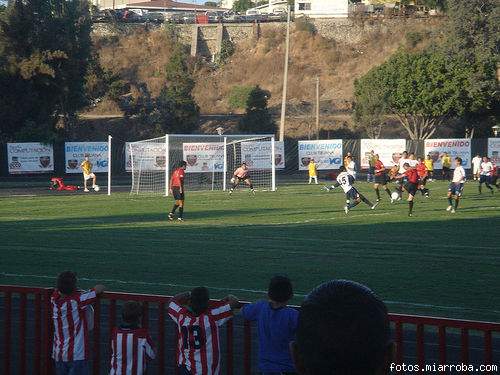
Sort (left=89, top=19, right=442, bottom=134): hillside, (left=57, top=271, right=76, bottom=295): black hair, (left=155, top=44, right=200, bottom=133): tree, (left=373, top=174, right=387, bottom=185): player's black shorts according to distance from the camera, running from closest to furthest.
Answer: (left=57, top=271, right=76, bottom=295): black hair, (left=373, top=174, right=387, bottom=185): player's black shorts, (left=155, top=44, right=200, bottom=133): tree, (left=89, top=19, right=442, bottom=134): hillside

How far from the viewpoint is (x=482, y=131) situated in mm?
72062

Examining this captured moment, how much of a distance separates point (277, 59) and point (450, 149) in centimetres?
4727

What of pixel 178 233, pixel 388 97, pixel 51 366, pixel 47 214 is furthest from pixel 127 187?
pixel 51 366

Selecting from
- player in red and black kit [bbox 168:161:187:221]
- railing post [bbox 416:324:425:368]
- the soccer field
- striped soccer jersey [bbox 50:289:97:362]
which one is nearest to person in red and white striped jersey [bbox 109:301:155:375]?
striped soccer jersey [bbox 50:289:97:362]

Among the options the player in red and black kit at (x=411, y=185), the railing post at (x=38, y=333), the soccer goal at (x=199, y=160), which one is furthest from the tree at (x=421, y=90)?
the railing post at (x=38, y=333)

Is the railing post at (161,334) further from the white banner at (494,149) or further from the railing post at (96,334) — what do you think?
the white banner at (494,149)

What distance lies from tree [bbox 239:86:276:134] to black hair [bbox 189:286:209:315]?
2583 inches

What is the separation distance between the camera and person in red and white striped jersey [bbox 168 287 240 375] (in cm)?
720

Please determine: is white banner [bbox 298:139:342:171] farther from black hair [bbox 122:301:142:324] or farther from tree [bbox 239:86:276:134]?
black hair [bbox 122:301:142:324]

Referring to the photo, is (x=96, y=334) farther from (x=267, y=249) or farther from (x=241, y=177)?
(x=241, y=177)

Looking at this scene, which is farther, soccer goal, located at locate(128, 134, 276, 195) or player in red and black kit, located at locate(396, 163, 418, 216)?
soccer goal, located at locate(128, 134, 276, 195)

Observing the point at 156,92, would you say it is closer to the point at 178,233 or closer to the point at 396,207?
the point at 396,207

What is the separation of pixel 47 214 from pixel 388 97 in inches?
1794

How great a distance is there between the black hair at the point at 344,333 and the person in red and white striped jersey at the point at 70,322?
5512 mm
